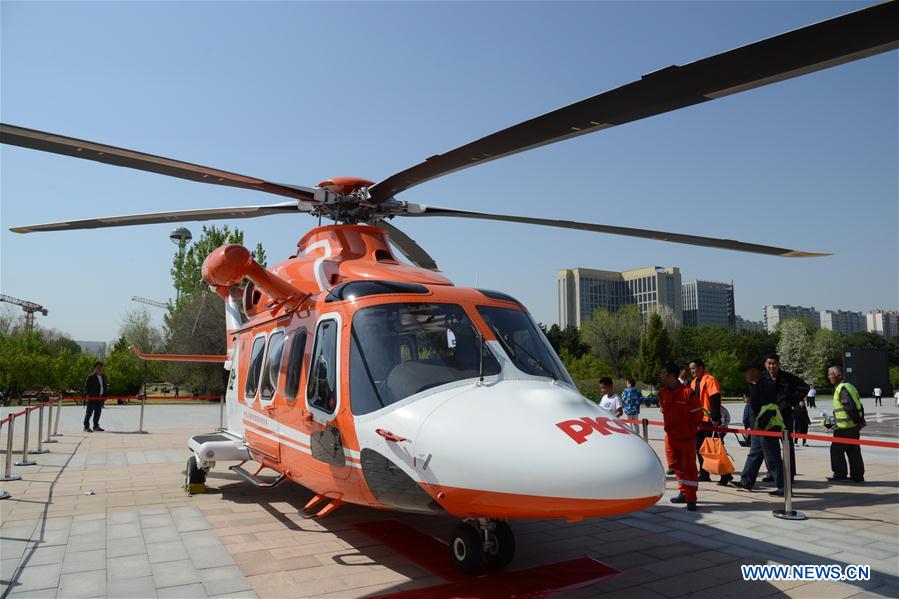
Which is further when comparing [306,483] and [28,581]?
[306,483]

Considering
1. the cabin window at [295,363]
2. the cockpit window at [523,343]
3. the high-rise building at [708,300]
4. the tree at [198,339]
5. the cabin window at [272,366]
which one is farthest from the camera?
the high-rise building at [708,300]

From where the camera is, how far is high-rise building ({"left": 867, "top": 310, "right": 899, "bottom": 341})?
176 meters

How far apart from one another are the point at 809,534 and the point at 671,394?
1987 millimetres

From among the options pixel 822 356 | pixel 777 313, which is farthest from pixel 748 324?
pixel 822 356

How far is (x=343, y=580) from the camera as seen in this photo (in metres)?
4.81

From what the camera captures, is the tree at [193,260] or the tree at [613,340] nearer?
the tree at [193,260]

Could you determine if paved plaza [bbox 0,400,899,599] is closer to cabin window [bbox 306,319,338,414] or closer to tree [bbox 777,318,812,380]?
cabin window [bbox 306,319,338,414]

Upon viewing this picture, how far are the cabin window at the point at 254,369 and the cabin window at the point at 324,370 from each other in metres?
Answer: 1.92

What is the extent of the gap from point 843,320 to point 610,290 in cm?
10680

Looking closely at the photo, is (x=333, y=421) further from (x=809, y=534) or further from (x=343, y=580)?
(x=809, y=534)

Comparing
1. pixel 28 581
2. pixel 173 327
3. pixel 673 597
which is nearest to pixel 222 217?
pixel 28 581

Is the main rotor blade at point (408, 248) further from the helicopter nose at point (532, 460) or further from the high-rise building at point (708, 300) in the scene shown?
the high-rise building at point (708, 300)

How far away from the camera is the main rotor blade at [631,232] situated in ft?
20.3

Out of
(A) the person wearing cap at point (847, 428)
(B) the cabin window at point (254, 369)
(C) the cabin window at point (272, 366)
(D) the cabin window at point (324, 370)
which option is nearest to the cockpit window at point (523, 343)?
(D) the cabin window at point (324, 370)
